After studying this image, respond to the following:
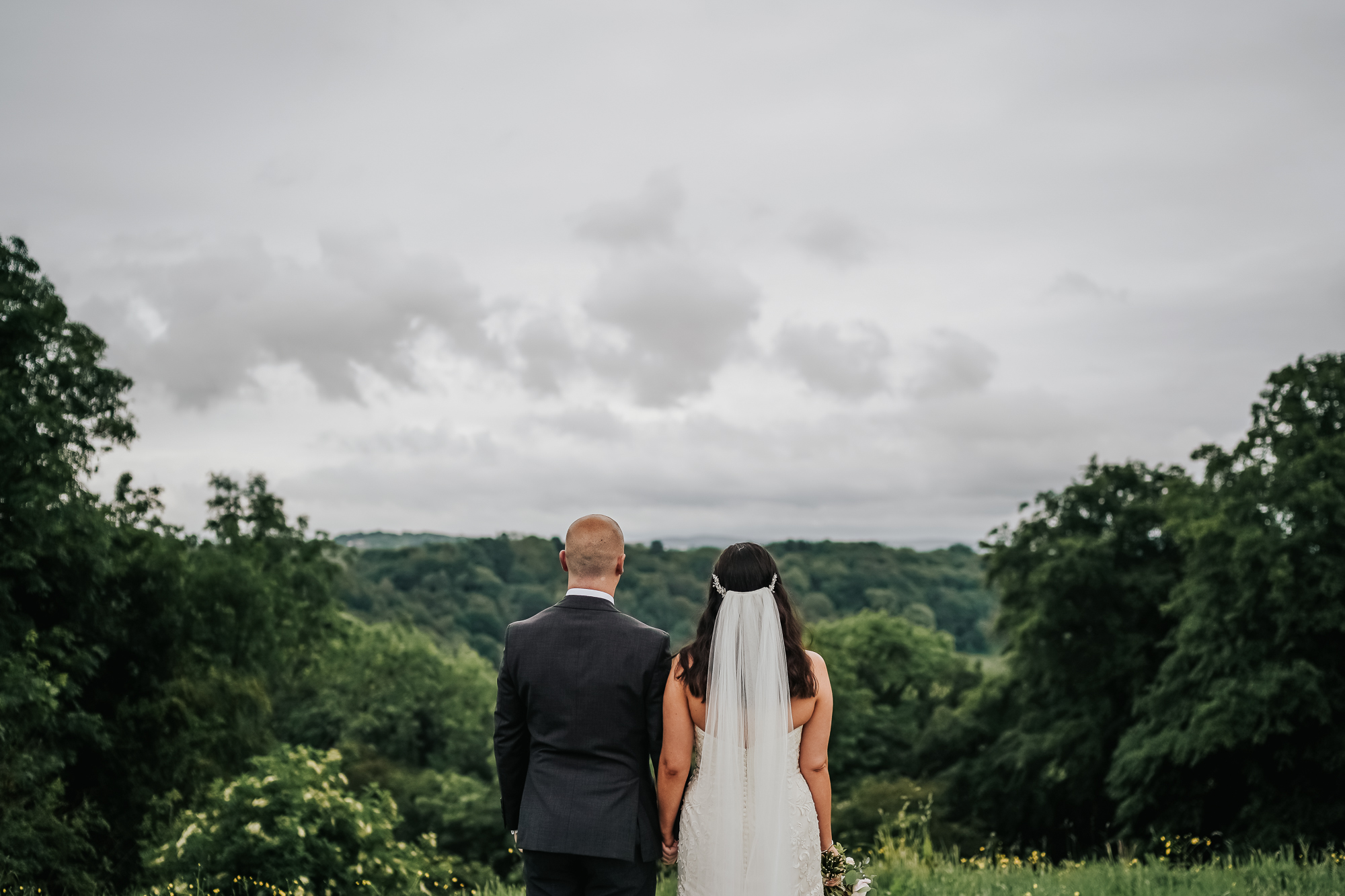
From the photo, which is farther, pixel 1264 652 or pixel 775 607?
pixel 1264 652

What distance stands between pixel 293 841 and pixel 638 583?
62.9 meters

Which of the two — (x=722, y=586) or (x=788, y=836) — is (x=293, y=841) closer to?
(x=788, y=836)

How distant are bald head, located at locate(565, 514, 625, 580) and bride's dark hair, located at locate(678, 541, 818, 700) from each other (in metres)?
0.50

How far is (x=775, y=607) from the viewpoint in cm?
413

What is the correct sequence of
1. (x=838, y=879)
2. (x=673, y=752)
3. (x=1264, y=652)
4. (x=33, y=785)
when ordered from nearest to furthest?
(x=673, y=752) → (x=838, y=879) → (x=33, y=785) → (x=1264, y=652)

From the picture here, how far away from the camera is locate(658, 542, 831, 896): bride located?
4055mm

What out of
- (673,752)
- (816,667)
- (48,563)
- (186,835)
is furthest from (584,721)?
(48,563)

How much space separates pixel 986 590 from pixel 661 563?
1970 inches

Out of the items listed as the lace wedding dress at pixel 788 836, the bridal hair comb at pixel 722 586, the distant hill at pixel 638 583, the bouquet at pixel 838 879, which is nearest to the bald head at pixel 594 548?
the bridal hair comb at pixel 722 586

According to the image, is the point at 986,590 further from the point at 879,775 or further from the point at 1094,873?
the point at 1094,873

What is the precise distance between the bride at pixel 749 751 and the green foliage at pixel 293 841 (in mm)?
4531

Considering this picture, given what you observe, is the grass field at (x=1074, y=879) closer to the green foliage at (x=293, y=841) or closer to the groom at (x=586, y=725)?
the green foliage at (x=293, y=841)

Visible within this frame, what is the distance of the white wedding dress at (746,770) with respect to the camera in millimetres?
4055

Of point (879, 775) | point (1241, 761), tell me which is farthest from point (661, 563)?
point (1241, 761)
